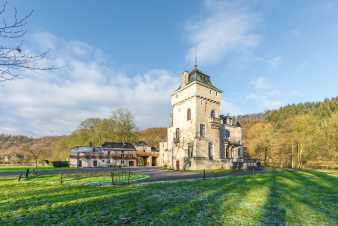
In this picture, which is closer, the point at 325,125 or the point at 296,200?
the point at 296,200

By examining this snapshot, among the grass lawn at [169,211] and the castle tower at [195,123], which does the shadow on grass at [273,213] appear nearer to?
the grass lawn at [169,211]

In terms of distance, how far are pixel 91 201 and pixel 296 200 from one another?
9.50 meters

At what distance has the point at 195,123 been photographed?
117 ft

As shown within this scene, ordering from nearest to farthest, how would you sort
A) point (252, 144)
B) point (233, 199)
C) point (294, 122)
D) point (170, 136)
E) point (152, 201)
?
point (152, 201) < point (233, 199) < point (170, 136) < point (294, 122) < point (252, 144)

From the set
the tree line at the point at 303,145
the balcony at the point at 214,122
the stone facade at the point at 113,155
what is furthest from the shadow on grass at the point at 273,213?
the stone facade at the point at 113,155

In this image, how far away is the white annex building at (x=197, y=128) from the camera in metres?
35.0

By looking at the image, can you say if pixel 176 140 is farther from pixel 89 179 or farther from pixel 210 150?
pixel 89 179

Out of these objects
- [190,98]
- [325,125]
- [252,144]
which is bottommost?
[252,144]

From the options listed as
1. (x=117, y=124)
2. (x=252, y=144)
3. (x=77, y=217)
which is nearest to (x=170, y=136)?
A: (x=117, y=124)

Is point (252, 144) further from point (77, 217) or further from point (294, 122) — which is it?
point (77, 217)

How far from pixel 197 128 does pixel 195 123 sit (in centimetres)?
88

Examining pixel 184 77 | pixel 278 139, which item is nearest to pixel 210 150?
pixel 184 77

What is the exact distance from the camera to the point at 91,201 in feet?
31.2

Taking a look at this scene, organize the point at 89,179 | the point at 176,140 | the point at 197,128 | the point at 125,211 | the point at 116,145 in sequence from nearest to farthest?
the point at 125,211 < the point at 89,179 < the point at 197,128 < the point at 176,140 < the point at 116,145
